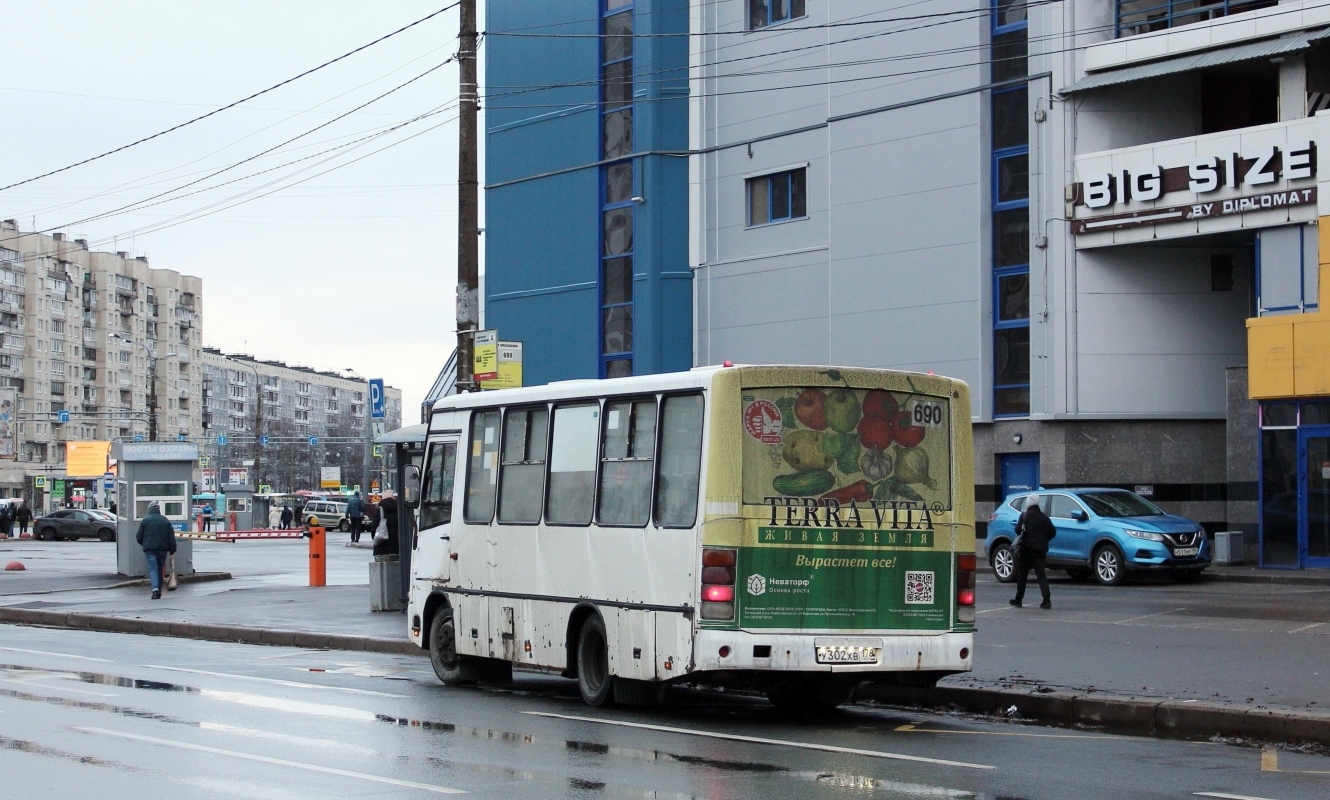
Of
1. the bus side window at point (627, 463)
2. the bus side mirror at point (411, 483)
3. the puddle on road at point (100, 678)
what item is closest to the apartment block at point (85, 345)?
the bus side mirror at point (411, 483)

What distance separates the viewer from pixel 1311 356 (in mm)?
29719

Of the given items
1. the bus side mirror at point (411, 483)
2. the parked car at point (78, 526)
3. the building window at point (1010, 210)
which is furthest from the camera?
the parked car at point (78, 526)

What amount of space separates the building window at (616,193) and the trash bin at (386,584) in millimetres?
19809

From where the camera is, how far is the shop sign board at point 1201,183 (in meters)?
30.4

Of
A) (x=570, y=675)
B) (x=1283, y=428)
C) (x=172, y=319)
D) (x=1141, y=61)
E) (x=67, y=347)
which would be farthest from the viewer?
(x=172, y=319)

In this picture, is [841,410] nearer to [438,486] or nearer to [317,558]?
[438,486]

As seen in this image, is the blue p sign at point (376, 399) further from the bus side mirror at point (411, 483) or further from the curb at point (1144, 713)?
the curb at point (1144, 713)

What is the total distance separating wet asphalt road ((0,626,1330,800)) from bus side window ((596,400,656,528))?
1614 millimetres

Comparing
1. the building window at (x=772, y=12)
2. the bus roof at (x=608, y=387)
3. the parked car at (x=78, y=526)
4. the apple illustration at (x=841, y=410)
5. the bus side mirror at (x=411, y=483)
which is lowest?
the parked car at (x=78, y=526)

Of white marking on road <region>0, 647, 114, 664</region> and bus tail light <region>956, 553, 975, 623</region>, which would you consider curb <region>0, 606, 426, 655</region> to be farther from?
bus tail light <region>956, 553, 975, 623</region>

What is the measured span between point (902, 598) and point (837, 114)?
91.0 feet

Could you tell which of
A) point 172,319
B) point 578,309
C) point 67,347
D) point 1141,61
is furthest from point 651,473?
point 172,319

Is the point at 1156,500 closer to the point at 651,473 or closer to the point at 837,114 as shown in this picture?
the point at 837,114

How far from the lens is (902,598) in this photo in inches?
511
